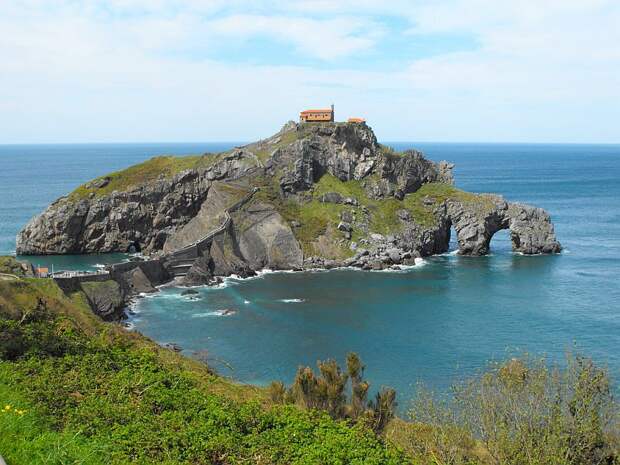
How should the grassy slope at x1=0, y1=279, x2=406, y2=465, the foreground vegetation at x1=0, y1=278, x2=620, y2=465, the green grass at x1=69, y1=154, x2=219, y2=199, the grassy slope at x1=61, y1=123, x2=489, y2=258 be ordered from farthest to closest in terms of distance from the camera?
the green grass at x1=69, y1=154, x2=219, y2=199 < the grassy slope at x1=61, y1=123, x2=489, y2=258 < the foreground vegetation at x1=0, y1=278, x2=620, y2=465 < the grassy slope at x1=0, y1=279, x2=406, y2=465

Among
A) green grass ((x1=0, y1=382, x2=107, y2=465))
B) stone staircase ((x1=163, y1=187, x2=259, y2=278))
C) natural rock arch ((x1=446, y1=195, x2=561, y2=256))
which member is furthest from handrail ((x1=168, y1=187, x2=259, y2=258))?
green grass ((x1=0, y1=382, x2=107, y2=465))

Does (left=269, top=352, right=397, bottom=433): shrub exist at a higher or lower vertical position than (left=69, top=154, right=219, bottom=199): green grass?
lower

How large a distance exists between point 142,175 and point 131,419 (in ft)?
342

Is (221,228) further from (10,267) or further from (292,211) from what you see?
(10,267)

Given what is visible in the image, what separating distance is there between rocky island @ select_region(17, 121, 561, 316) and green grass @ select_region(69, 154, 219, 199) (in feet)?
0.99

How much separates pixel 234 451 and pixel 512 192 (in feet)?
619

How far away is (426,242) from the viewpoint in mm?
109875

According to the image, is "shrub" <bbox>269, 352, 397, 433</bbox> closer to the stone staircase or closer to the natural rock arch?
the stone staircase

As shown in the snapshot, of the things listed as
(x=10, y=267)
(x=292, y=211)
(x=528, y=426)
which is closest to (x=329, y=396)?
(x=528, y=426)

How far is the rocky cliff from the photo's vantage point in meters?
102

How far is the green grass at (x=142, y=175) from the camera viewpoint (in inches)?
4498

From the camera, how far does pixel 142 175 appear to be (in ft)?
389

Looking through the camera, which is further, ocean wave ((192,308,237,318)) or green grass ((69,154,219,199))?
green grass ((69,154,219,199))

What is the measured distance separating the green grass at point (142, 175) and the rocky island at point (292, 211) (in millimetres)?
303
